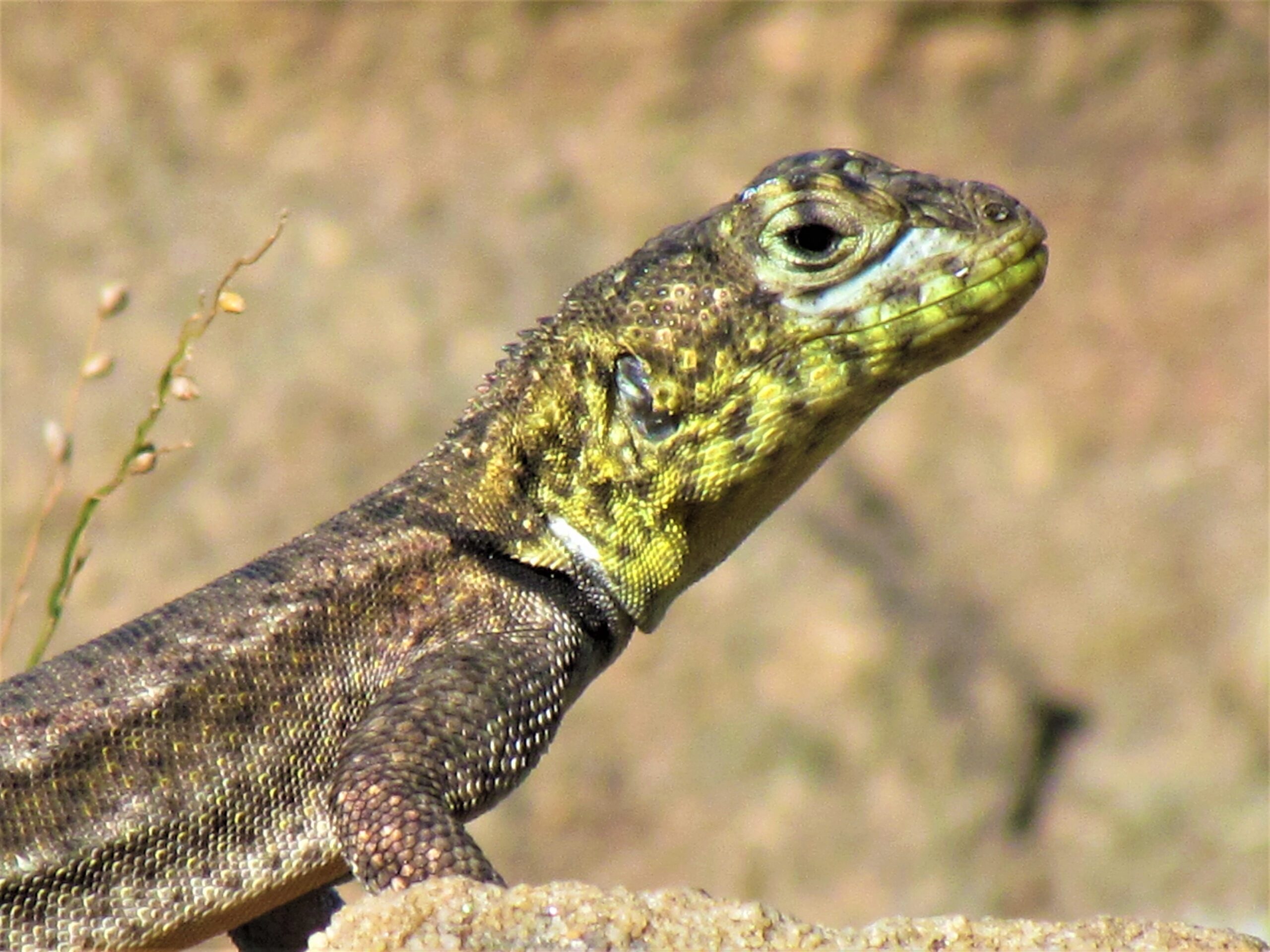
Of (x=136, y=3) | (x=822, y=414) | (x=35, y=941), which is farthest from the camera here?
(x=136, y=3)

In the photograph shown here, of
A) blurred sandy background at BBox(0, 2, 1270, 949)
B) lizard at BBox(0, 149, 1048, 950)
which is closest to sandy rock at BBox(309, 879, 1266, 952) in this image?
lizard at BBox(0, 149, 1048, 950)

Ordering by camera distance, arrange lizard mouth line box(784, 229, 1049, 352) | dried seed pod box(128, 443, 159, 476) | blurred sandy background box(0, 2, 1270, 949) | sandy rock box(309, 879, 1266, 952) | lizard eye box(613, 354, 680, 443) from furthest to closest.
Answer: blurred sandy background box(0, 2, 1270, 949) → lizard eye box(613, 354, 680, 443) → lizard mouth line box(784, 229, 1049, 352) → dried seed pod box(128, 443, 159, 476) → sandy rock box(309, 879, 1266, 952)

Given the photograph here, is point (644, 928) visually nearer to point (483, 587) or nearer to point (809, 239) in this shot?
point (483, 587)

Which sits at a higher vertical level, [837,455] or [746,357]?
[837,455]

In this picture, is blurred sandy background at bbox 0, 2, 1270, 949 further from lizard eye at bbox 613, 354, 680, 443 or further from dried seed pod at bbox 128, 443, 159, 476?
dried seed pod at bbox 128, 443, 159, 476

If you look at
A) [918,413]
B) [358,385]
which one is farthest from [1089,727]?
[358,385]

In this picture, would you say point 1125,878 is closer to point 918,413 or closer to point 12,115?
point 918,413

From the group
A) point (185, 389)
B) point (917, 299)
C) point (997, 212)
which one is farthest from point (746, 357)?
point (185, 389)
